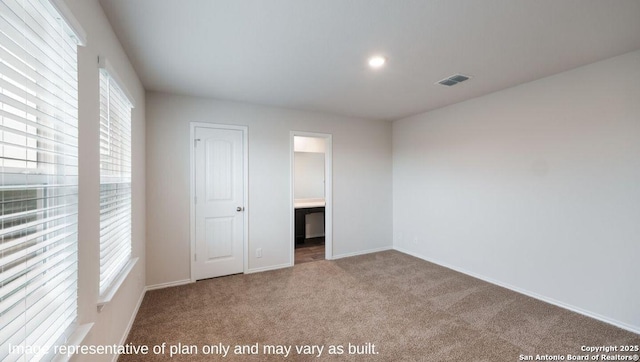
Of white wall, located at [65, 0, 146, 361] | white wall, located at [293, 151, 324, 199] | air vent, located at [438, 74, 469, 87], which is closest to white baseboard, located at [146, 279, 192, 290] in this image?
white wall, located at [65, 0, 146, 361]

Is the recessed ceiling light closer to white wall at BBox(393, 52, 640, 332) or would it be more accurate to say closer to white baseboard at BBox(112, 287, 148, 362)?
white wall at BBox(393, 52, 640, 332)

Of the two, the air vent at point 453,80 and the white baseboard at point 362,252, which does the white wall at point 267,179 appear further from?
the air vent at point 453,80

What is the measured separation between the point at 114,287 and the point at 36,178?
1165mm

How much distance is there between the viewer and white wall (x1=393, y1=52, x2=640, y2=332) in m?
2.45

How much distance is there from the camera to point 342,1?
170 centimetres

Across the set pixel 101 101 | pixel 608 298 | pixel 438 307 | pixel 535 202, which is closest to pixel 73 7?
pixel 101 101

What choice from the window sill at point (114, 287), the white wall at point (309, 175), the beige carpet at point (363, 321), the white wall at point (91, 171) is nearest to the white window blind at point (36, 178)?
the white wall at point (91, 171)

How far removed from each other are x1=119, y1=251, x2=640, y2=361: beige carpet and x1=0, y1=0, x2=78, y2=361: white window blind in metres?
1.31

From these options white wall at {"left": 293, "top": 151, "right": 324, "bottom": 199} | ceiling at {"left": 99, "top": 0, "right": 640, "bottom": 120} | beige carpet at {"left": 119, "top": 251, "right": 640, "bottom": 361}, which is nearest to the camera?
ceiling at {"left": 99, "top": 0, "right": 640, "bottom": 120}

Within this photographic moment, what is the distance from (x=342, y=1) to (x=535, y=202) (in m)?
3.03

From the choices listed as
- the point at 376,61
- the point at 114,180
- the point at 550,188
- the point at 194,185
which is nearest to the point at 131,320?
the point at 114,180

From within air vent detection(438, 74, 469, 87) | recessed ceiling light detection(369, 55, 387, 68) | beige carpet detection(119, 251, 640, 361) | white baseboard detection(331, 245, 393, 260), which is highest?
→ recessed ceiling light detection(369, 55, 387, 68)

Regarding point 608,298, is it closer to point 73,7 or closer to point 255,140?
point 255,140

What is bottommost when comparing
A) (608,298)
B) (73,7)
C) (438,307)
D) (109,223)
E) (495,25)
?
(438,307)
